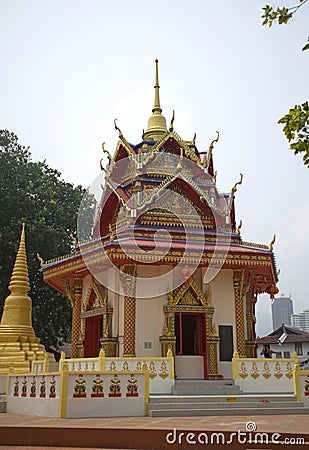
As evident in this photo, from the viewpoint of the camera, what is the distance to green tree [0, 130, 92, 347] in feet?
83.2

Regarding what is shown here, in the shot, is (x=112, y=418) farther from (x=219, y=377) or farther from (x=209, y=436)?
(x=219, y=377)

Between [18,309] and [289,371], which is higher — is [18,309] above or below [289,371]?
above

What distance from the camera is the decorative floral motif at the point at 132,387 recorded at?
10672mm

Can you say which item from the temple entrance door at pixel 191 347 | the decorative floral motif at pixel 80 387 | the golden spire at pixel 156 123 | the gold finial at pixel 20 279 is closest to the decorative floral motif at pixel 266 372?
the temple entrance door at pixel 191 347

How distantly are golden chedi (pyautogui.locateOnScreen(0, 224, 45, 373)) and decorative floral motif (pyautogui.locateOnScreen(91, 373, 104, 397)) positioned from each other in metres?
5.14

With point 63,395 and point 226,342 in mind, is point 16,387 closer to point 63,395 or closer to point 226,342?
point 63,395

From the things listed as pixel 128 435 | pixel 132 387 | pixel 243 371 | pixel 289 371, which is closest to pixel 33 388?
pixel 132 387

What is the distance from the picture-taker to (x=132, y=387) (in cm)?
1075

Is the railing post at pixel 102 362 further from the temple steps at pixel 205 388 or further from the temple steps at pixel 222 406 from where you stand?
the temple steps at pixel 205 388

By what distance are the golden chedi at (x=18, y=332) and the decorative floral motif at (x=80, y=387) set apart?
511 cm

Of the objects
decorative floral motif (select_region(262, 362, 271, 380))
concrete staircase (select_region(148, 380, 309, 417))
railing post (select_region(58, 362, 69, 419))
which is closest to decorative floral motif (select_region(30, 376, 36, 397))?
railing post (select_region(58, 362, 69, 419))

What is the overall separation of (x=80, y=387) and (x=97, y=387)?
0.35 m

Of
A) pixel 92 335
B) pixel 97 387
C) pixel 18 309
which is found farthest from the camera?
pixel 18 309

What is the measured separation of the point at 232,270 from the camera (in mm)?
16438
